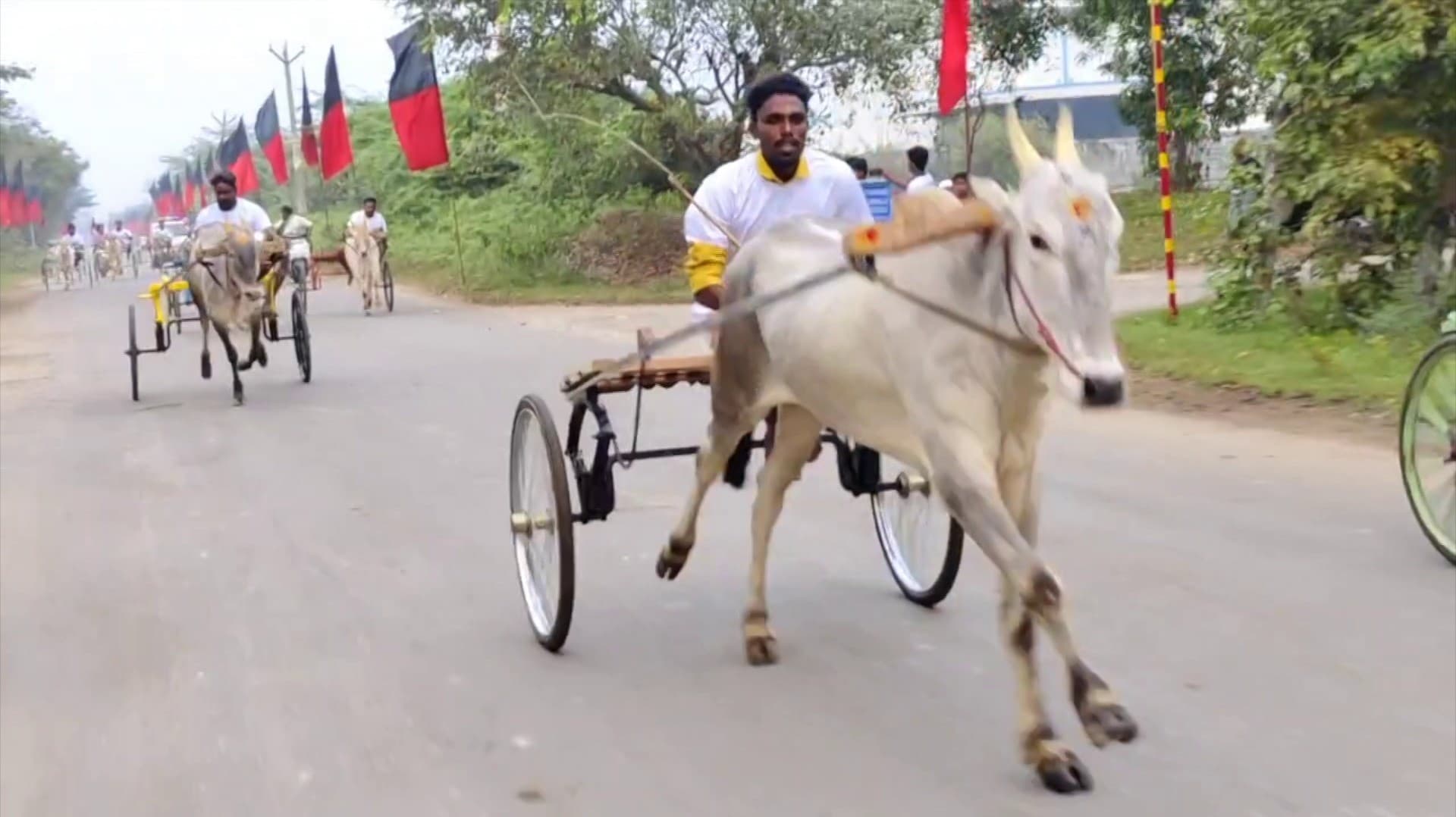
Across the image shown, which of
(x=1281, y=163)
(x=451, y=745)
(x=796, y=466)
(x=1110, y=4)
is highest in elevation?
(x=1110, y=4)

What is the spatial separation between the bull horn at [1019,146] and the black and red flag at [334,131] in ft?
94.4

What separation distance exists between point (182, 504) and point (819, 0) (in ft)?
62.2

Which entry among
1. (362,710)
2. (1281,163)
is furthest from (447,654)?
(1281,163)

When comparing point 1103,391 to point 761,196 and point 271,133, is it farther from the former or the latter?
point 271,133

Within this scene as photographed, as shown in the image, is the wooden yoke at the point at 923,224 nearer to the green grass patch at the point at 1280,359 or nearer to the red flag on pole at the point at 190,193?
the green grass patch at the point at 1280,359

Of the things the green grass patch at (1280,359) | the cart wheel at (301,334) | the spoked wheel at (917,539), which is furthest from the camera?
the cart wheel at (301,334)

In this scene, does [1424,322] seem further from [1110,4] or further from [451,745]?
[1110,4]

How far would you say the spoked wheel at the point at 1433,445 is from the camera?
7.05 metres

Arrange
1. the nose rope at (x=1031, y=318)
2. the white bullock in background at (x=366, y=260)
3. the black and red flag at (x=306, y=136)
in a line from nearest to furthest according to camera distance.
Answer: the nose rope at (x=1031, y=318) < the white bullock in background at (x=366, y=260) < the black and red flag at (x=306, y=136)

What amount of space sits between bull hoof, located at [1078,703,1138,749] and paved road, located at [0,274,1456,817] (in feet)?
1.25

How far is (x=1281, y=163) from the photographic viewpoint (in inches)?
575

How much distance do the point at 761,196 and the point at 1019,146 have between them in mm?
1997

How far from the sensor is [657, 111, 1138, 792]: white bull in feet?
14.3

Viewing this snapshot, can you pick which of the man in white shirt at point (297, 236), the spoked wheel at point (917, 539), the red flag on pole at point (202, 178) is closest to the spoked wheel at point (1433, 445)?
the spoked wheel at point (917, 539)
